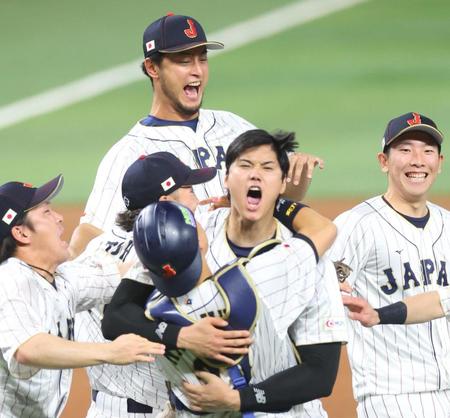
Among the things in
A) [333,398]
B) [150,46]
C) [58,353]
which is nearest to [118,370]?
[58,353]

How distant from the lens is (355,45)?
55.1ft

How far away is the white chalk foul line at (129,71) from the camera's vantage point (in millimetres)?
16453

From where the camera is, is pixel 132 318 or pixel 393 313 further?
pixel 393 313

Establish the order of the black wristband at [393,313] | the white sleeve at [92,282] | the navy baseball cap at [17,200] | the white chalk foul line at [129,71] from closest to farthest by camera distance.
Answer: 1. the navy baseball cap at [17,200]
2. the white sleeve at [92,282]
3. the black wristband at [393,313]
4. the white chalk foul line at [129,71]

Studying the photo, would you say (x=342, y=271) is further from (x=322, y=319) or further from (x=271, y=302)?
(x=271, y=302)

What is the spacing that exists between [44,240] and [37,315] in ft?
1.17

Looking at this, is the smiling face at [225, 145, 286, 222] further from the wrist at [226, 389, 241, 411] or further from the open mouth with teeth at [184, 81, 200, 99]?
the open mouth with teeth at [184, 81, 200, 99]

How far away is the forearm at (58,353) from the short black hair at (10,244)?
530 millimetres

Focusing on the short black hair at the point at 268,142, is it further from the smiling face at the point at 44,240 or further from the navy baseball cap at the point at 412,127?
the navy baseball cap at the point at 412,127

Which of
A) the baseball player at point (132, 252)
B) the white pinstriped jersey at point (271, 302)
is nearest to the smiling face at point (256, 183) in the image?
the white pinstriped jersey at point (271, 302)

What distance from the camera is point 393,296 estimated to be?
19.8 ft

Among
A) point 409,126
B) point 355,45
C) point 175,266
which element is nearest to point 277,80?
point 355,45

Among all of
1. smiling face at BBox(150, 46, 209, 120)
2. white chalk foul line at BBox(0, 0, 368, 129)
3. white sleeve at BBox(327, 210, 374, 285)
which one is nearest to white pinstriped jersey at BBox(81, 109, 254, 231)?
smiling face at BBox(150, 46, 209, 120)

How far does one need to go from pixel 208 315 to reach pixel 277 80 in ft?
40.7
